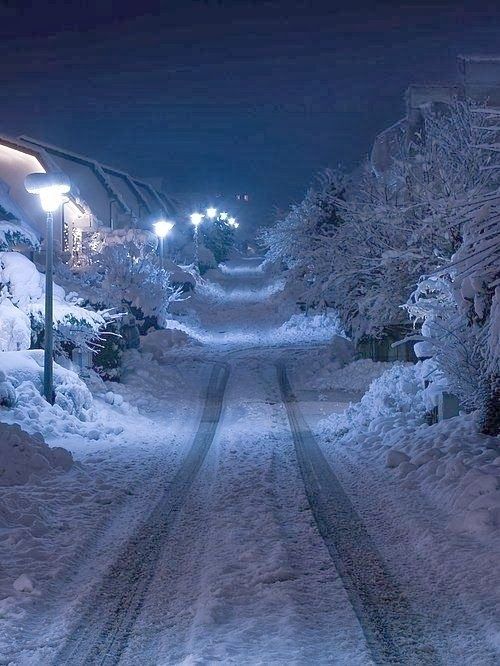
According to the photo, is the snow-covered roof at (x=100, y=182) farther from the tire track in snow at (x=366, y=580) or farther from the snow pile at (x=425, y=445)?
the tire track in snow at (x=366, y=580)

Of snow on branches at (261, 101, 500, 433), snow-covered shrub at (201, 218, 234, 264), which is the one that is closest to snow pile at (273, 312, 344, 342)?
snow on branches at (261, 101, 500, 433)

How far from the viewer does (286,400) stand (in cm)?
1991

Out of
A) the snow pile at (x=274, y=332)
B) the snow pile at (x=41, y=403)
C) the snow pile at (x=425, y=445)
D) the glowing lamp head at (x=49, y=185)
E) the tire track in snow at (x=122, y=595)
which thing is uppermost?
the glowing lamp head at (x=49, y=185)

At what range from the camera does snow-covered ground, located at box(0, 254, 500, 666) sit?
5.68 m

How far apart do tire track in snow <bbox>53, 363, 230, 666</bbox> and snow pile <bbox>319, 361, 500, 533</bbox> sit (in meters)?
2.95

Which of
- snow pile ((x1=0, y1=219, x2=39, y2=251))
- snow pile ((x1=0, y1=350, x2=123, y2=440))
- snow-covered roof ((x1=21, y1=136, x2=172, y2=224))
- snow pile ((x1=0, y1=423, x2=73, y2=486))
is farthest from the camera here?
snow-covered roof ((x1=21, y1=136, x2=172, y2=224))

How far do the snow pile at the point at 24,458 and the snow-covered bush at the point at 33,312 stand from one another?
5.80m

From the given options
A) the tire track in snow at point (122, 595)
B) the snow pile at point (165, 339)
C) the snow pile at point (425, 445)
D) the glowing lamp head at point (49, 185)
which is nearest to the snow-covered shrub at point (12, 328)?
the glowing lamp head at point (49, 185)

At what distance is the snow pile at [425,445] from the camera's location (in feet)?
28.6

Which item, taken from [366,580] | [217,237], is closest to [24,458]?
[366,580]

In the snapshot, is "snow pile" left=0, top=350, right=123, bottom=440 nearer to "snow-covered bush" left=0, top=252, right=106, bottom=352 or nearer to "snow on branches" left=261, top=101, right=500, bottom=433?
"snow-covered bush" left=0, top=252, right=106, bottom=352

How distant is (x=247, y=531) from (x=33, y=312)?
11227 millimetres

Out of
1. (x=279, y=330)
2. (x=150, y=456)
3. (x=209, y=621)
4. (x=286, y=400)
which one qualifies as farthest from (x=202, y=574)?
(x=279, y=330)

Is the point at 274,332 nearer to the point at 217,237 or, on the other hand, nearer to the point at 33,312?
the point at 33,312
